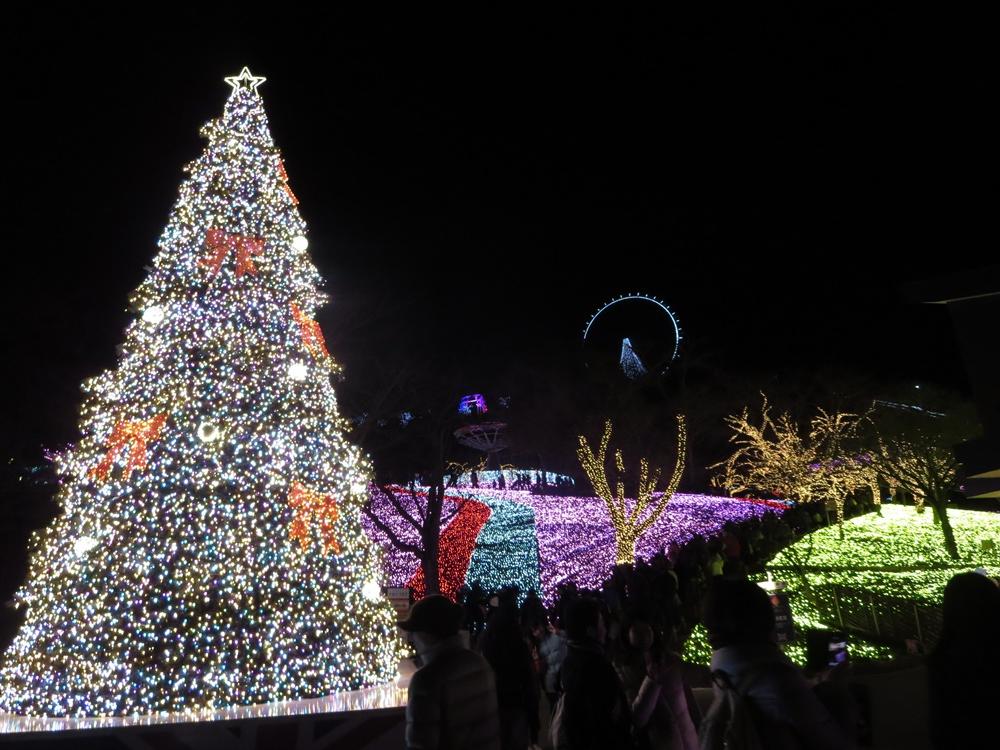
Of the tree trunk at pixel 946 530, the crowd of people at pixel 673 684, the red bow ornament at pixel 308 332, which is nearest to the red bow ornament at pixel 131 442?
the red bow ornament at pixel 308 332

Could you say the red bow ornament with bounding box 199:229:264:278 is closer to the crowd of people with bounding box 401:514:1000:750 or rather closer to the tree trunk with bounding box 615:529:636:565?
the crowd of people with bounding box 401:514:1000:750

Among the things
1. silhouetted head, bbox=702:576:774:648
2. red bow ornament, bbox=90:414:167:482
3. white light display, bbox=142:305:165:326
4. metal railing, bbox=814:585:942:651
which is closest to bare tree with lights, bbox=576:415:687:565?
metal railing, bbox=814:585:942:651

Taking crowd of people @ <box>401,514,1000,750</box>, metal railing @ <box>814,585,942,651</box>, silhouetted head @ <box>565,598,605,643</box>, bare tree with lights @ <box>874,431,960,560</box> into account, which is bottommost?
metal railing @ <box>814,585,942,651</box>

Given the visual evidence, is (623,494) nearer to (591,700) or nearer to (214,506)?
(214,506)

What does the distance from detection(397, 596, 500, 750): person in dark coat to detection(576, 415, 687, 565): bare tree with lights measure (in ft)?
60.8

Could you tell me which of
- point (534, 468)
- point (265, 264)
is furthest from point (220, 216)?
point (534, 468)

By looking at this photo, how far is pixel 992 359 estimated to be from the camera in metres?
10.4

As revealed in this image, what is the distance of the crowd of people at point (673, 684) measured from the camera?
217 centimetres

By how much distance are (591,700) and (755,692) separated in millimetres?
1490

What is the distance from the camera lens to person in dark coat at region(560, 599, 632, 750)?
11.3ft

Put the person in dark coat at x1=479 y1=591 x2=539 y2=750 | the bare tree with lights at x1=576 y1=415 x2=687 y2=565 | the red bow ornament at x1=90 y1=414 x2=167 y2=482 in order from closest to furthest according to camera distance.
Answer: the person in dark coat at x1=479 y1=591 x2=539 y2=750, the red bow ornament at x1=90 y1=414 x2=167 y2=482, the bare tree with lights at x1=576 y1=415 x2=687 y2=565

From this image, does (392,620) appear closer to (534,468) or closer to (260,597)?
(260,597)

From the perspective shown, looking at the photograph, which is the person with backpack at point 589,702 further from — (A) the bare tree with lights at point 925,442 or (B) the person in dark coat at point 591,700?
(A) the bare tree with lights at point 925,442

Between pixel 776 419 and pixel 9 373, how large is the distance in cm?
2614
